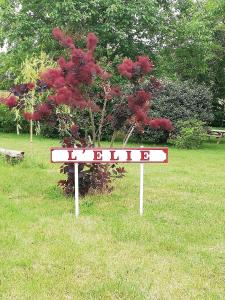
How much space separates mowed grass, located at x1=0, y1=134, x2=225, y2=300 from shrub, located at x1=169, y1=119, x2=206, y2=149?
9813mm

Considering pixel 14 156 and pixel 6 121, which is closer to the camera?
pixel 14 156

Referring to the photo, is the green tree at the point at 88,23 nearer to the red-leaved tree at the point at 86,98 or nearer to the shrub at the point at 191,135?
the shrub at the point at 191,135

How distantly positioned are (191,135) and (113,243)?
14204mm

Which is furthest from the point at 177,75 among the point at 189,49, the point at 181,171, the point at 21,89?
the point at 21,89

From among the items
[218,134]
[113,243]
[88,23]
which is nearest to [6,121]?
[88,23]

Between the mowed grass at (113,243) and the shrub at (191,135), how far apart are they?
32.2 feet

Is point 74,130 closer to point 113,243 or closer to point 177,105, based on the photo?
point 113,243

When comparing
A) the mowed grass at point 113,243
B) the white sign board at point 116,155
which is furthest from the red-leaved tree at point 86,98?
the white sign board at point 116,155

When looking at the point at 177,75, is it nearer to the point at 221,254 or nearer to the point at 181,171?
the point at 181,171

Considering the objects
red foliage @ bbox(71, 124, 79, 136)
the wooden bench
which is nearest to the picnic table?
the wooden bench

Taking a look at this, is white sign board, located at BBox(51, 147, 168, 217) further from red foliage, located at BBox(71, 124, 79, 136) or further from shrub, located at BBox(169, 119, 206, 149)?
shrub, located at BBox(169, 119, 206, 149)

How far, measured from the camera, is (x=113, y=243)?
569 cm

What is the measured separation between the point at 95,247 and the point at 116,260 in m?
0.51

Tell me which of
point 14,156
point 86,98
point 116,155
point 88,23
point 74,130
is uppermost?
point 88,23
